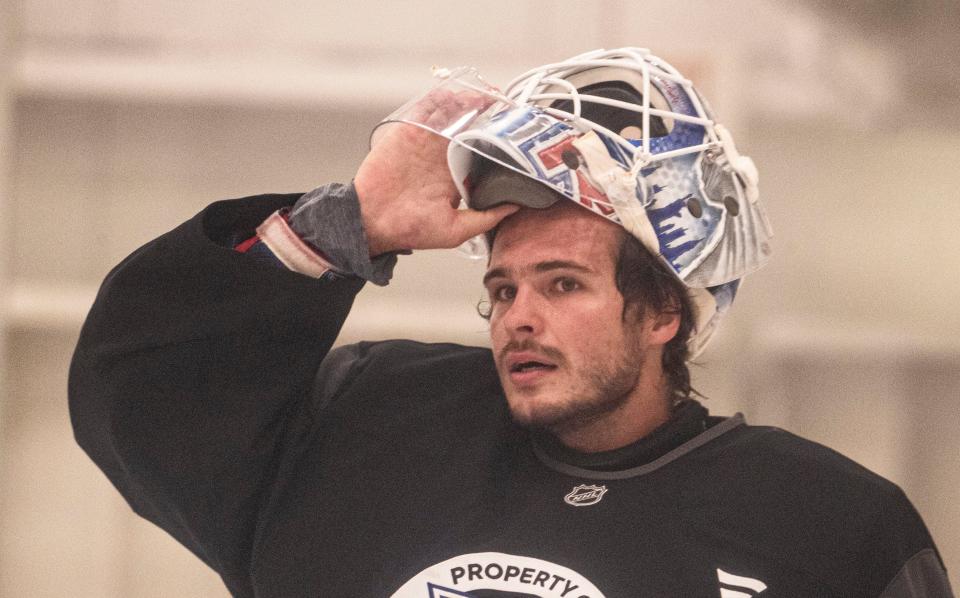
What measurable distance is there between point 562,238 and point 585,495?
304 millimetres

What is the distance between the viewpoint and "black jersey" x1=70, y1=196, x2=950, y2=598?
4.43ft

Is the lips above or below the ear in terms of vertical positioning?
below

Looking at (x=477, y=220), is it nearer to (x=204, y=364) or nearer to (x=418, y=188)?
(x=418, y=188)

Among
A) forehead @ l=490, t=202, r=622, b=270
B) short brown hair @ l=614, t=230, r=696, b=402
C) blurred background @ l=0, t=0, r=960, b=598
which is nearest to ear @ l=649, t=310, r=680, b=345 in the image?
short brown hair @ l=614, t=230, r=696, b=402

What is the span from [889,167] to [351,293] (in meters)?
1.70

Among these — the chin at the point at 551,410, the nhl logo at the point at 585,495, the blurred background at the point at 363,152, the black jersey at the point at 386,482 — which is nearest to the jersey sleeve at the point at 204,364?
the black jersey at the point at 386,482

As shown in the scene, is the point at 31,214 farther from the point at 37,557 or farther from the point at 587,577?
the point at 587,577

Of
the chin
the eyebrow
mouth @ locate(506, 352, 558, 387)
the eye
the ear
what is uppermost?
the eyebrow

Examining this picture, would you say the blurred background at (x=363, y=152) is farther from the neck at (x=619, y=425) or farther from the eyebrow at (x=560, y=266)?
the eyebrow at (x=560, y=266)

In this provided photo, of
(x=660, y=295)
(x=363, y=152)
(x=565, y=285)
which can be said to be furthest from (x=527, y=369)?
(x=363, y=152)

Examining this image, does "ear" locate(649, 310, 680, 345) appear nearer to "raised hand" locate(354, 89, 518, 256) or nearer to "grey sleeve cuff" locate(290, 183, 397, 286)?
"raised hand" locate(354, 89, 518, 256)

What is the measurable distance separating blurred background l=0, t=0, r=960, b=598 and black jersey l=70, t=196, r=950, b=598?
128cm

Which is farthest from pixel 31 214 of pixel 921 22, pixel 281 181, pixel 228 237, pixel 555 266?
pixel 921 22

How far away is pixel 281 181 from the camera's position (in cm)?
292
